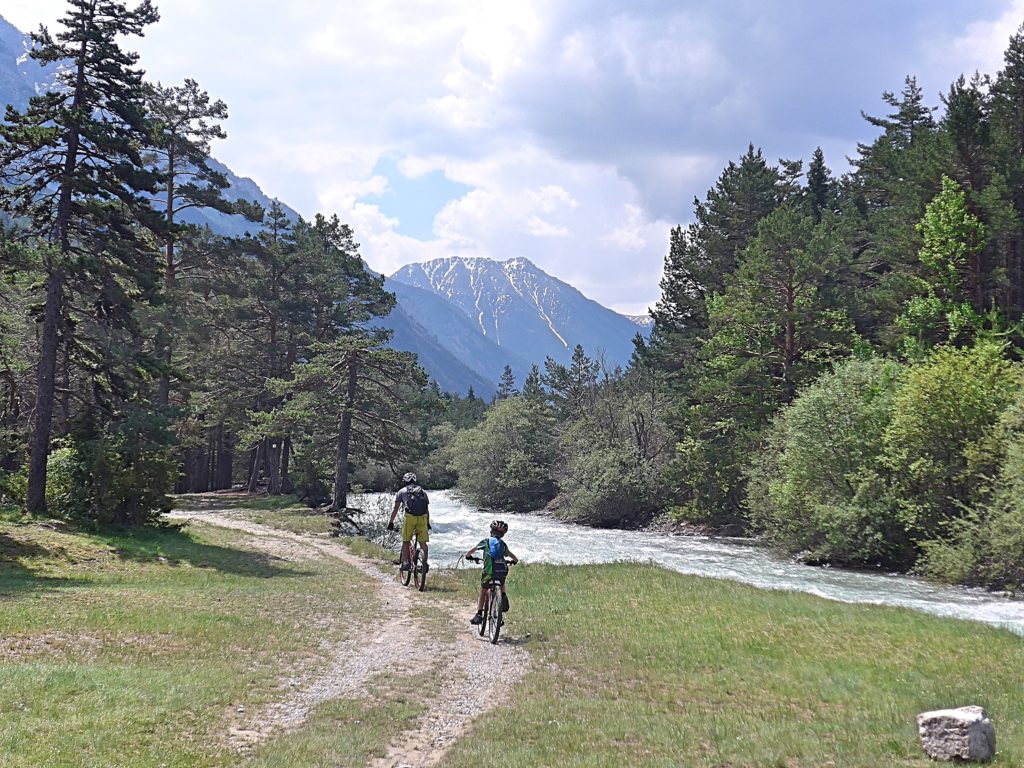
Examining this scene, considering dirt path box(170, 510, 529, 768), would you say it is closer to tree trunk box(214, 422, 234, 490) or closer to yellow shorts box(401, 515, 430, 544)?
yellow shorts box(401, 515, 430, 544)

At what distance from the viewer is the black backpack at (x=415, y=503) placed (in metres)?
18.0

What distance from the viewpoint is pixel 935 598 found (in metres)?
22.7

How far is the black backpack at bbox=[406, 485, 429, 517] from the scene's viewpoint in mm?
18047

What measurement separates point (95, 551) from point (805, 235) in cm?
3853

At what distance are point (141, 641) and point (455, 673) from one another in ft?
16.2

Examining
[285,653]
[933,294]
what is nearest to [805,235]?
[933,294]

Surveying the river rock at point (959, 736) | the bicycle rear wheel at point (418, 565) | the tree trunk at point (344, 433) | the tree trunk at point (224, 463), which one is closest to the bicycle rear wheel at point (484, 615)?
the bicycle rear wheel at point (418, 565)

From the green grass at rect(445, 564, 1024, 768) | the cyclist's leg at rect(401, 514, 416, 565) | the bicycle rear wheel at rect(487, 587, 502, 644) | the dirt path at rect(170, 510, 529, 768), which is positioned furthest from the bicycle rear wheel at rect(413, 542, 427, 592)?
the bicycle rear wheel at rect(487, 587, 502, 644)

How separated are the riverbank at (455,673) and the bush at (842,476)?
41.5ft

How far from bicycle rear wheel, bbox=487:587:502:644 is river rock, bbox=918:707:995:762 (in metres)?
7.51

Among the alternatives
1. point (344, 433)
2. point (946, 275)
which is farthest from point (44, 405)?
point (946, 275)

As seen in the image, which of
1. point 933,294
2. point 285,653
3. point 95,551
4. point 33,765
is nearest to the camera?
point 33,765

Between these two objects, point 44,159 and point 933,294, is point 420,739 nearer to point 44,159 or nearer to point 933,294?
point 44,159

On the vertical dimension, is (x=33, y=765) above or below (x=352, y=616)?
above
